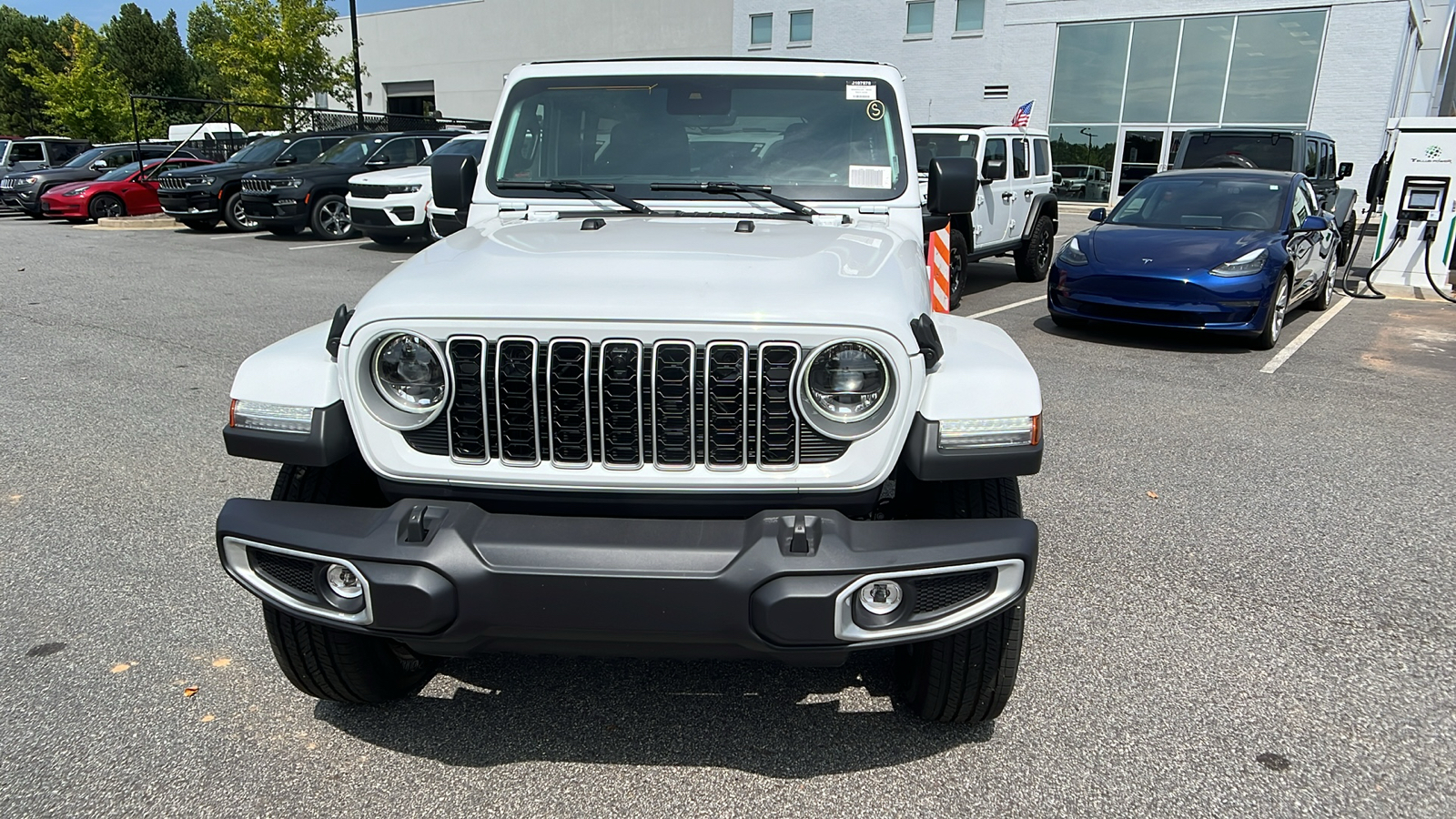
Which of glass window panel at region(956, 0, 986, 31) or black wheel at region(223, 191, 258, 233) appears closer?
black wheel at region(223, 191, 258, 233)

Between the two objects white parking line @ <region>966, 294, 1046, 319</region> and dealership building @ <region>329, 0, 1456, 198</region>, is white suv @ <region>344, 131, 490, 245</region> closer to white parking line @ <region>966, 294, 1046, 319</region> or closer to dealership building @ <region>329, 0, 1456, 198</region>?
white parking line @ <region>966, 294, 1046, 319</region>

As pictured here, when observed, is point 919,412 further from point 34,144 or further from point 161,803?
point 34,144

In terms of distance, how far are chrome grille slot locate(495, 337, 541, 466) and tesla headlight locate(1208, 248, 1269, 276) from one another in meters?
7.22

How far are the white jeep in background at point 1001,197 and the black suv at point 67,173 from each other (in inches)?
744

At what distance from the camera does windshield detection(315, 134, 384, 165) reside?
16.3 m

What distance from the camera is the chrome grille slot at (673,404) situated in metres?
2.16

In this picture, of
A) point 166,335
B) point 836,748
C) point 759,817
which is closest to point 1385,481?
point 836,748

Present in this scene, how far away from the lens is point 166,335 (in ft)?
27.0

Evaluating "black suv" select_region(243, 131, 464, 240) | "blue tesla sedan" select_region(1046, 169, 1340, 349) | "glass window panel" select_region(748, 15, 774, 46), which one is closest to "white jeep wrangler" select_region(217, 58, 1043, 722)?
"blue tesla sedan" select_region(1046, 169, 1340, 349)

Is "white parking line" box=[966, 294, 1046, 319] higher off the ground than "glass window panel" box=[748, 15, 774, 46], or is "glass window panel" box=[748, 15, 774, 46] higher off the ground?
"glass window panel" box=[748, 15, 774, 46]

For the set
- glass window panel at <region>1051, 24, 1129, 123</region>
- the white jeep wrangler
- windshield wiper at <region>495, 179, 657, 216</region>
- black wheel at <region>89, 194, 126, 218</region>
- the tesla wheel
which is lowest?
black wheel at <region>89, 194, 126, 218</region>

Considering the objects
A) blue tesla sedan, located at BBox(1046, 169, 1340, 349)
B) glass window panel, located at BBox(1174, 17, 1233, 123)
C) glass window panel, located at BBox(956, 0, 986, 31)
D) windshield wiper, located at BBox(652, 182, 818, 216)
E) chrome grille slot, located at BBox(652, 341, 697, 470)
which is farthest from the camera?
glass window panel, located at BBox(956, 0, 986, 31)

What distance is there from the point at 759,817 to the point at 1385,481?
13.5 feet

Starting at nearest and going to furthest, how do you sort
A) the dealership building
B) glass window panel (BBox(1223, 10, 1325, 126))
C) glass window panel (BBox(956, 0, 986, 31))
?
the dealership building, glass window panel (BBox(1223, 10, 1325, 126)), glass window panel (BBox(956, 0, 986, 31))
